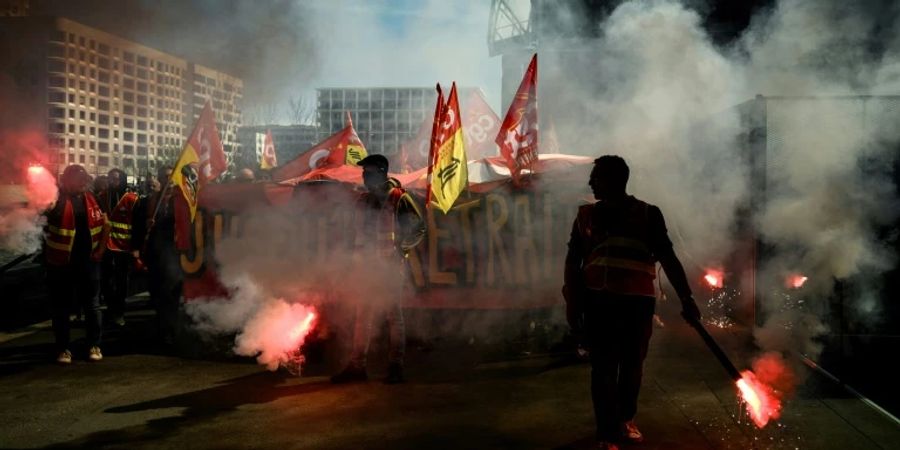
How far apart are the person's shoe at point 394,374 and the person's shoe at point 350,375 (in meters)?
0.21

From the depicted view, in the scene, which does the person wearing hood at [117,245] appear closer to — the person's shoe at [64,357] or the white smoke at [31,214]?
the white smoke at [31,214]

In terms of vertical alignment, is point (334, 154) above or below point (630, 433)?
above

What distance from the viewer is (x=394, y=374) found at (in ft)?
18.9

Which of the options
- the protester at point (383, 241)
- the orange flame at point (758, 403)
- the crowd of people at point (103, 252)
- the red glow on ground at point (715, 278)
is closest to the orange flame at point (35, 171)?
the crowd of people at point (103, 252)

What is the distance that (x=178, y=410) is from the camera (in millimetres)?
5020

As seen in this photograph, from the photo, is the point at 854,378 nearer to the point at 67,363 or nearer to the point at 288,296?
the point at 288,296

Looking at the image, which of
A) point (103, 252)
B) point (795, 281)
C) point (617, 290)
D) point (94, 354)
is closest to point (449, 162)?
point (617, 290)

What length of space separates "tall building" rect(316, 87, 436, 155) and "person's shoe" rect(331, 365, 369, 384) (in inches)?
2241

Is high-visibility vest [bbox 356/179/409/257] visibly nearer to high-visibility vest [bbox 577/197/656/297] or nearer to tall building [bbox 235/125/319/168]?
high-visibility vest [bbox 577/197/656/297]

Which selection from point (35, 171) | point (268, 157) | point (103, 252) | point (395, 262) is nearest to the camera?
point (395, 262)

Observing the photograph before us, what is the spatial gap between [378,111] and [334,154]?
181ft

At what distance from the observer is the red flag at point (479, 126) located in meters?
13.9

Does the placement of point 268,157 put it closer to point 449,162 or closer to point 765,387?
point 449,162

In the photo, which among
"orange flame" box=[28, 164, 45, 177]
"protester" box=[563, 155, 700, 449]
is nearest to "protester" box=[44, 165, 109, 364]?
"orange flame" box=[28, 164, 45, 177]
